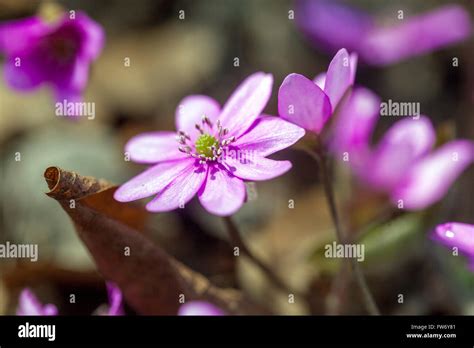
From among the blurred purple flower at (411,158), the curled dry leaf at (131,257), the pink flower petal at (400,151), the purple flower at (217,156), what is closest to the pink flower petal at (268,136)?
the purple flower at (217,156)

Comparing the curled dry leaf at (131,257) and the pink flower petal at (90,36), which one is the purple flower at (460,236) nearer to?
the curled dry leaf at (131,257)

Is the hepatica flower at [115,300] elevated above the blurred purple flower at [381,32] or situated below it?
below

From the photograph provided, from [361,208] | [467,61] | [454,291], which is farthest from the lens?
[467,61]

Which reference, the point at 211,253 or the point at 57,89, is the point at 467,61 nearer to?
the point at 211,253

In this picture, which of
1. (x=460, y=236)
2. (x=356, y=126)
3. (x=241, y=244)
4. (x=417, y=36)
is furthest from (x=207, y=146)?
(x=417, y=36)

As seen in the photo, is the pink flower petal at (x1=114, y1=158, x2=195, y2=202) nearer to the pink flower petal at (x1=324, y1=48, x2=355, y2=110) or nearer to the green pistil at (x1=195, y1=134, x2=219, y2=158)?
the green pistil at (x1=195, y1=134, x2=219, y2=158)

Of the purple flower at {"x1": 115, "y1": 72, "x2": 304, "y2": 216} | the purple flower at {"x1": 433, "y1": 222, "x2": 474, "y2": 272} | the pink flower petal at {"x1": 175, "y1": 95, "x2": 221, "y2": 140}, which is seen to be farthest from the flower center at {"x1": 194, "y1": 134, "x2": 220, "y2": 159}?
the purple flower at {"x1": 433, "y1": 222, "x2": 474, "y2": 272}
